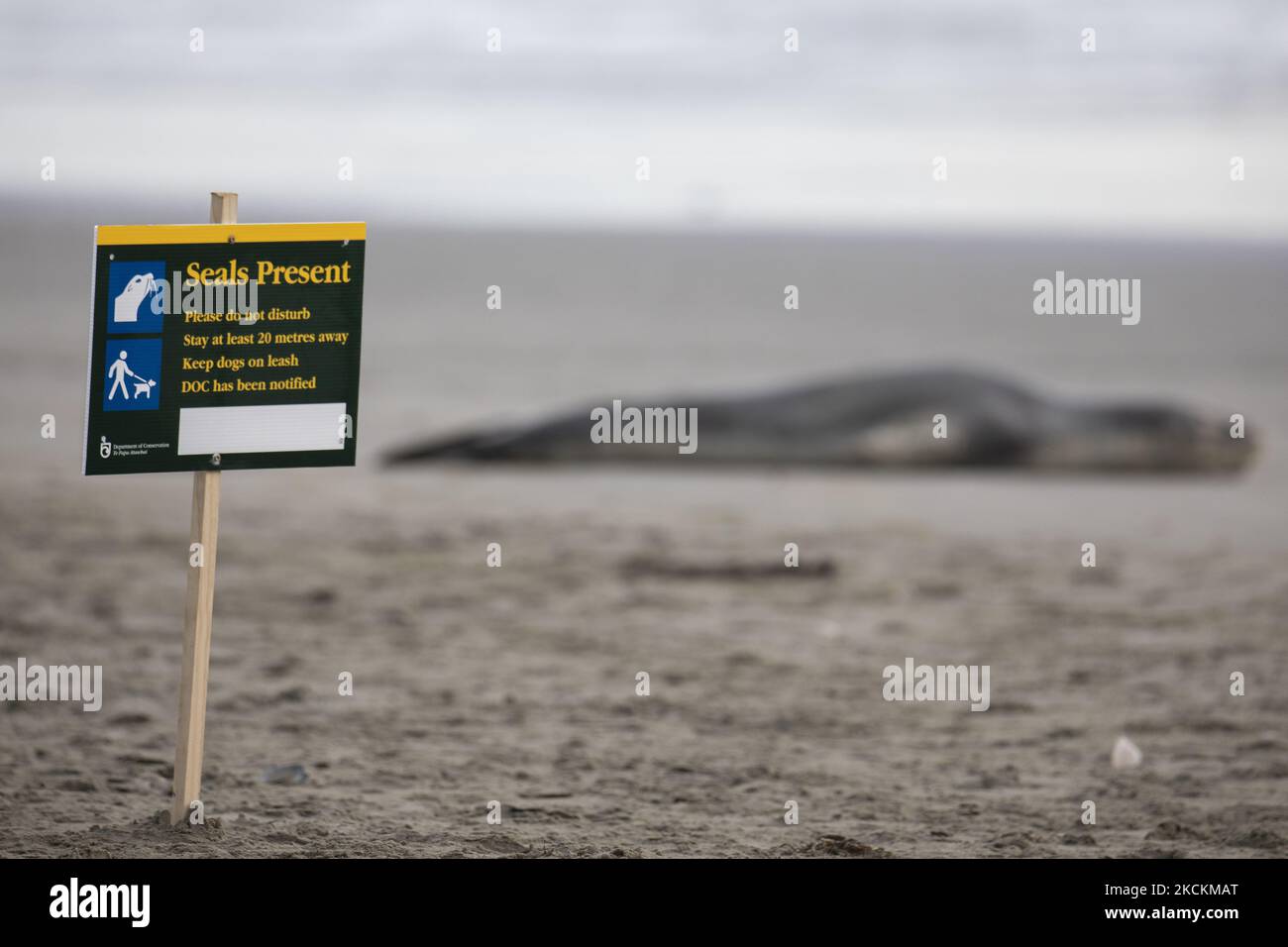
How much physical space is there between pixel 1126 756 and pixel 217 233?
16.5 feet

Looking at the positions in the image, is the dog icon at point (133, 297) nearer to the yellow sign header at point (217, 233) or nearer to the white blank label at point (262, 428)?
the yellow sign header at point (217, 233)

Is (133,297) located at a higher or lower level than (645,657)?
higher

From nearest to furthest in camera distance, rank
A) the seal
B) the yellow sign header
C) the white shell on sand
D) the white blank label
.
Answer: the yellow sign header
the white blank label
the white shell on sand
the seal

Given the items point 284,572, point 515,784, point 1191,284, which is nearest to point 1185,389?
point 284,572

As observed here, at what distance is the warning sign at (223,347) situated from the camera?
5797 mm

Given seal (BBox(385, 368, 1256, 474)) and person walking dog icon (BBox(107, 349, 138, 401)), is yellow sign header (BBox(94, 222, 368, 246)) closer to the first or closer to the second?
person walking dog icon (BBox(107, 349, 138, 401))

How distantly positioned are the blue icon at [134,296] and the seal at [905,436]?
10365 millimetres

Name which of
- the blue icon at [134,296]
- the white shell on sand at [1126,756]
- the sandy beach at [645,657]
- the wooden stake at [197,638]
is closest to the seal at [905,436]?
the sandy beach at [645,657]

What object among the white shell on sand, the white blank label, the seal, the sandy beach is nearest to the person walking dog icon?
the white blank label

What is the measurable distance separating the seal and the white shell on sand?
30.6 feet

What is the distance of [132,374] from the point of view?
19.1ft

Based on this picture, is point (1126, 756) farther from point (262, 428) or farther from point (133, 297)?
point (133, 297)

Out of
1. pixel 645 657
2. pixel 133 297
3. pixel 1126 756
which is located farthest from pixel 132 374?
pixel 1126 756

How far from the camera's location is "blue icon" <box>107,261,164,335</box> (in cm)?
579
